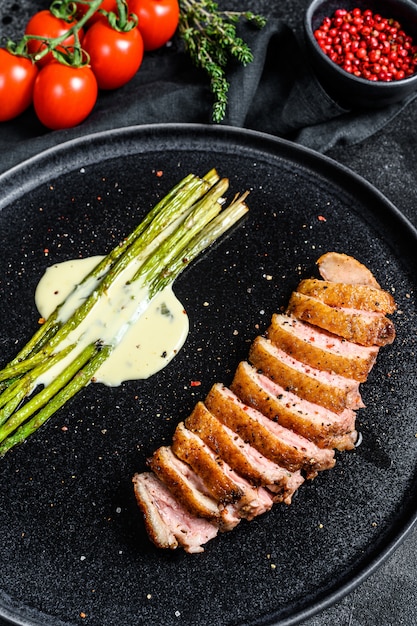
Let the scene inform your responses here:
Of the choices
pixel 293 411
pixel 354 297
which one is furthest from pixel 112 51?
pixel 293 411

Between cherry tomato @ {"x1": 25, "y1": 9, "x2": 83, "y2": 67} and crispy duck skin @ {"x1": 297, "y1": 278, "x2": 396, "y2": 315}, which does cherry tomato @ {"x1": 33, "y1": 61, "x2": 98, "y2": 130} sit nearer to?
cherry tomato @ {"x1": 25, "y1": 9, "x2": 83, "y2": 67}

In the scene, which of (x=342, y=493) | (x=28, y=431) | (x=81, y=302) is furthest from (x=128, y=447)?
(x=342, y=493)

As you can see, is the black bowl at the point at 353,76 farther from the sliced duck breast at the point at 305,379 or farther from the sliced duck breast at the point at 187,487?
the sliced duck breast at the point at 187,487

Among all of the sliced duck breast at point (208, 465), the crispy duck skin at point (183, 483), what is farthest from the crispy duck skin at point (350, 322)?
the crispy duck skin at point (183, 483)

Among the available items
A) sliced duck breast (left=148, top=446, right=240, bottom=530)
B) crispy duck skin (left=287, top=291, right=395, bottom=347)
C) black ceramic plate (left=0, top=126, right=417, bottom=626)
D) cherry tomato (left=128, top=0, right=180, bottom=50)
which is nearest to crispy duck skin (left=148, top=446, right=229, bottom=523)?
sliced duck breast (left=148, top=446, right=240, bottom=530)

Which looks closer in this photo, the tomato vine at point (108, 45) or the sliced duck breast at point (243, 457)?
the sliced duck breast at point (243, 457)

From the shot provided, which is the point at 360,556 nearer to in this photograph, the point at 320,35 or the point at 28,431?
the point at 28,431
